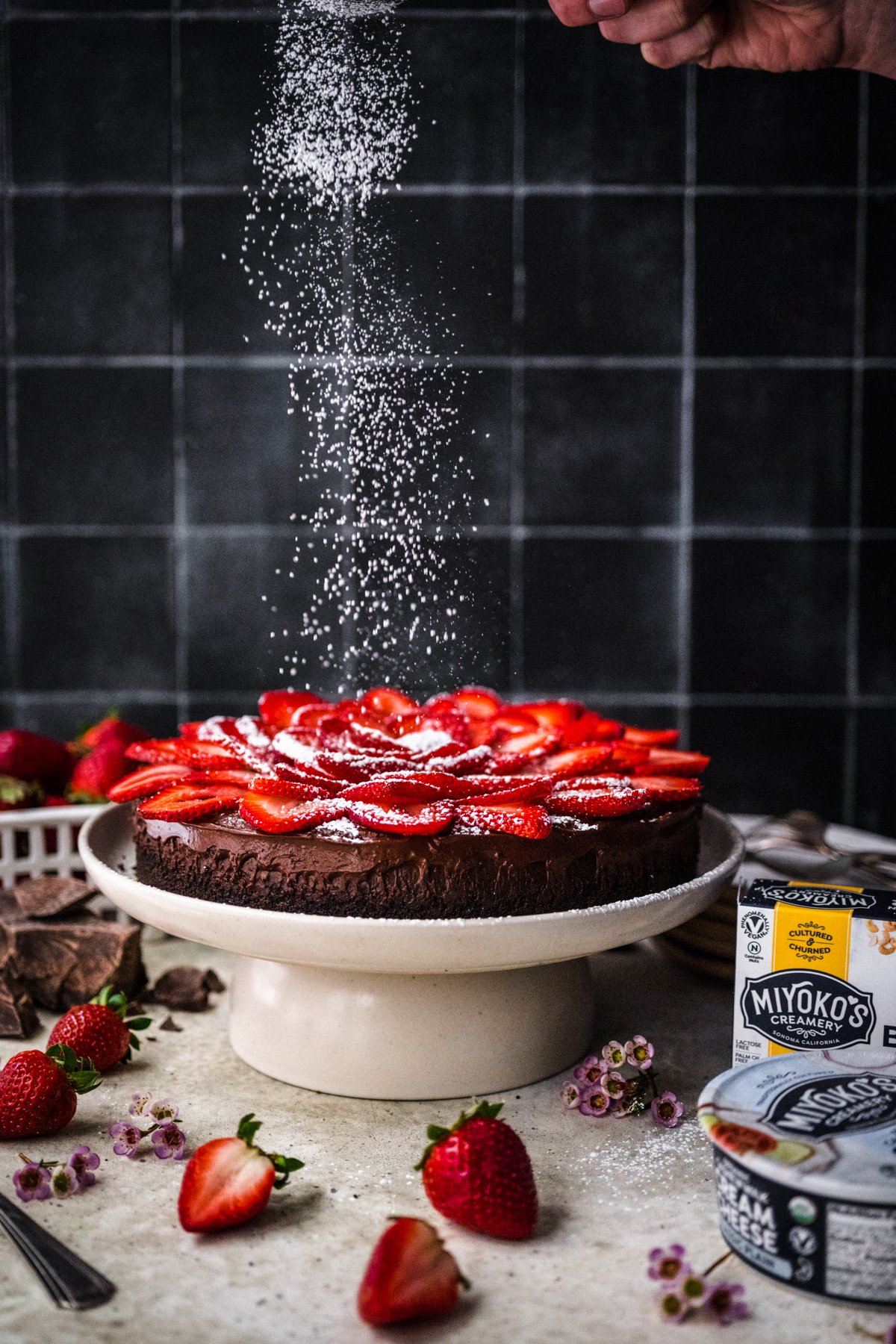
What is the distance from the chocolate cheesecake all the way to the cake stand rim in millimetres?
30

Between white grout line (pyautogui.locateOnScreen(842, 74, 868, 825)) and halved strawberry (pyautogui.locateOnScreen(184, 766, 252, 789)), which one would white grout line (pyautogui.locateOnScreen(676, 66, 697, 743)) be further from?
halved strawberry (pyautogui.locateOnScreen(184, 766, 252, 789))

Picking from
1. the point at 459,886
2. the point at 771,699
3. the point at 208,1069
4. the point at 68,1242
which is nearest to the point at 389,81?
the point at 459,886

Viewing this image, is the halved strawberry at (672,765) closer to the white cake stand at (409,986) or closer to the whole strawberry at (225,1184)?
the white cake stand at (409,986)

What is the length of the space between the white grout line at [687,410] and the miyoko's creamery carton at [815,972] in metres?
1.52

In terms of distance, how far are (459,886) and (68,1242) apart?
374 millimetres

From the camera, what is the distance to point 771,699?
8.19 ft

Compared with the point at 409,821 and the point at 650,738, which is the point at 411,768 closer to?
the point at 409,821

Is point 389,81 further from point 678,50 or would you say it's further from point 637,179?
point 637,179

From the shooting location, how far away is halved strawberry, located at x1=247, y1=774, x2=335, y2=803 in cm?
107

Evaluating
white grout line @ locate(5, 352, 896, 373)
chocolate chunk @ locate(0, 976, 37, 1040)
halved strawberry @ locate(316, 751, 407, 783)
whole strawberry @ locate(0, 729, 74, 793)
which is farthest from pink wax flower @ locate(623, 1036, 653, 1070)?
white grout line @ locate(5, 352, 896, 373)

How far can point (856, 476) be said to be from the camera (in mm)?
2436

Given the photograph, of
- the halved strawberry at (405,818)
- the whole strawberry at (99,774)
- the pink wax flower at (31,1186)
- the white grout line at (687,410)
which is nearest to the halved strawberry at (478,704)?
the halved strawberry at (405,818)

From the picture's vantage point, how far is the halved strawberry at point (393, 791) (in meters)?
1.04

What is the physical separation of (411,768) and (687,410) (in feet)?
4.92
